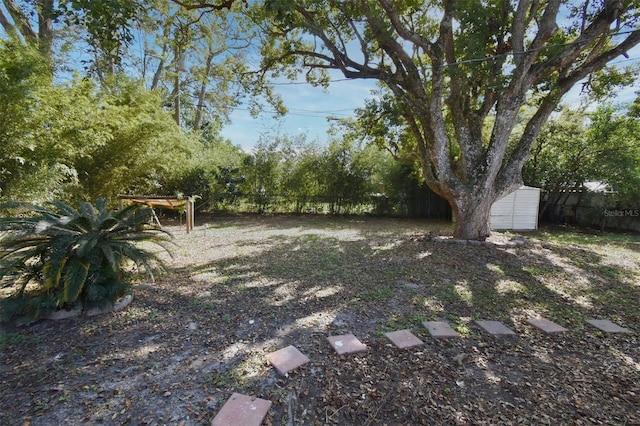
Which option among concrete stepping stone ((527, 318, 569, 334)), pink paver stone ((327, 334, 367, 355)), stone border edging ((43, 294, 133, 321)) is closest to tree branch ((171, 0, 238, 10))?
stone border edging ((43, 294, 133, 321))

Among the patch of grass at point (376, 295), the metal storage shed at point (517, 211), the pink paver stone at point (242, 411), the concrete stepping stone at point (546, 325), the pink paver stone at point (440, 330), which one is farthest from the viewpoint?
the metal storage shed at point (517, 211)

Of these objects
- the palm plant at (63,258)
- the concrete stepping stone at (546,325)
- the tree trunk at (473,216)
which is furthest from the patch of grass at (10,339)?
the tree trunk at (473,216)

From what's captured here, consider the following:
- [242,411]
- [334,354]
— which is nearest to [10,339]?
[242,411]

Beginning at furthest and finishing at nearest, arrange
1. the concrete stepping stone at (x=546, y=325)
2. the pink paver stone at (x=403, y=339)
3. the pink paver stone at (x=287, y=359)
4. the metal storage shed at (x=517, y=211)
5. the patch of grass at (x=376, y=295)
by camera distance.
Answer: the metal storage shed at (x=517, y=211), the patch of grass at (x=376, y=295), the concrete stepping stone at (x=546, y=325), the pink paver stone at (x=403, y=339), the pink paver stone at (x=287, y=359)

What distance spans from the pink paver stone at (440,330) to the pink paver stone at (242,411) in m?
1.31

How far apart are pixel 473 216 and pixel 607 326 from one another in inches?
108

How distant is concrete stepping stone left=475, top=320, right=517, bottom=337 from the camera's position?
215cm

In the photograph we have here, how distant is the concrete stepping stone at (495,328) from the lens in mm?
2146

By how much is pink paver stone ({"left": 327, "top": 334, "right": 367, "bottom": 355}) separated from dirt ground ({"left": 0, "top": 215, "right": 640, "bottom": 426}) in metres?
0.05

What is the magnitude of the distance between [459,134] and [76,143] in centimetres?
607

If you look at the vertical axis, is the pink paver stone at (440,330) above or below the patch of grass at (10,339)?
above

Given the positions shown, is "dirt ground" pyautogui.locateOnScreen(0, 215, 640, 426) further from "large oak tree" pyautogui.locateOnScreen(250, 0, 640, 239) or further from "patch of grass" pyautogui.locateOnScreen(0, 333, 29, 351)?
"large oak tree" pyautogui.locateOnScreen(250, 0, 640, 239)

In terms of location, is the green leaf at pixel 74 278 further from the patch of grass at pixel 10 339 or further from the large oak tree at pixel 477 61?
the large oak tree at pixel 477 61

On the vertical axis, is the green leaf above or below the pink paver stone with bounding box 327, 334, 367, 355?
above
